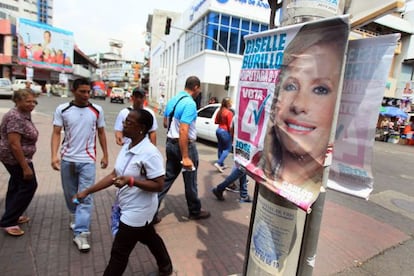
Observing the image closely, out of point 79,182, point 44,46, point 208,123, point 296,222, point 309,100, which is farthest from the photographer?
point 44,46

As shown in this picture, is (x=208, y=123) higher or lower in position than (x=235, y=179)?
higher

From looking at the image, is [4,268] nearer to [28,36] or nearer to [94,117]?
[94,117]

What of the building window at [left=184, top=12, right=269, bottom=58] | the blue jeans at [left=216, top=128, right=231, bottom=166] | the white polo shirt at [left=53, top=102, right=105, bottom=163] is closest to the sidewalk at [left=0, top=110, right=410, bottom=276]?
the white polo shirt at [left=53, top=102, right=105, bottom=163]

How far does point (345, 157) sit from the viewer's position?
1826 mm

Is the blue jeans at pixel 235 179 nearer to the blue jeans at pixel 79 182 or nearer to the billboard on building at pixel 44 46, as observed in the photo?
the blue jeans at pixel 79 182

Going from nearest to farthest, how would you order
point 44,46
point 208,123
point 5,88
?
1. point 208,123
2. point 5,88
3. point 44,46

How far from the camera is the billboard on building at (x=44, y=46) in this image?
40.7 metres

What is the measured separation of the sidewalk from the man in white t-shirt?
0.99ft

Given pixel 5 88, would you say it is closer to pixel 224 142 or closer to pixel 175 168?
pixel 224 142

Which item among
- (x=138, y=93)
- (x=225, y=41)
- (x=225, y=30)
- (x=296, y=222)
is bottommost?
(x=296, y=222)

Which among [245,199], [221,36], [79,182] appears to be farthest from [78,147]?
[221,36]

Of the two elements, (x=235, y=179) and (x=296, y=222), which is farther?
(x=235, y=179)

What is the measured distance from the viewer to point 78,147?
3.11 meters

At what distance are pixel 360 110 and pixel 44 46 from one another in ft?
169
